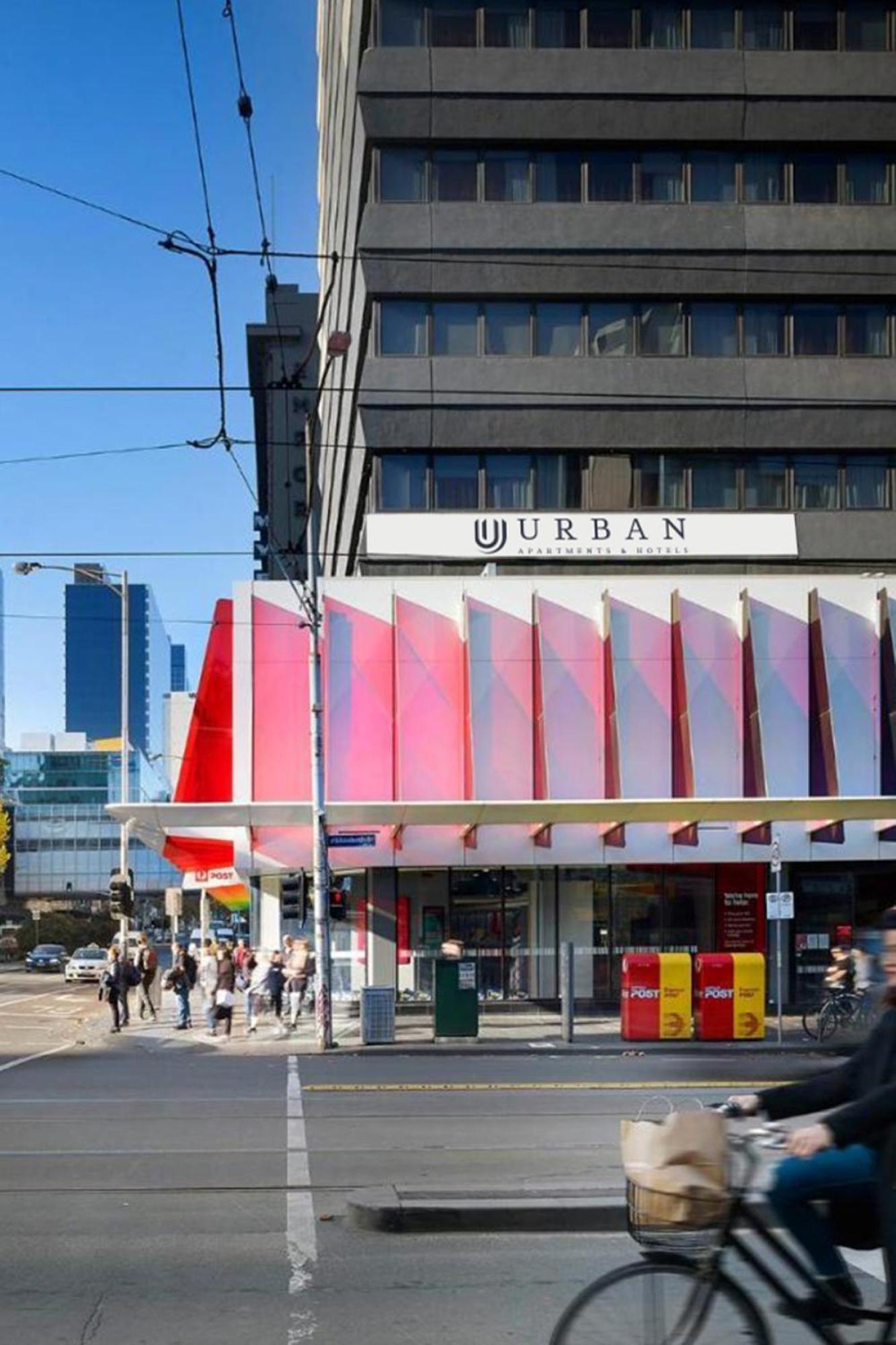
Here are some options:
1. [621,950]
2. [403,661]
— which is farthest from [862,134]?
[621,950]

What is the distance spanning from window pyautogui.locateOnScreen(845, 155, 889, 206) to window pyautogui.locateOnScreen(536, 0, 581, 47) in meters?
6.58

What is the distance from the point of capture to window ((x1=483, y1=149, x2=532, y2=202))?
3666cm

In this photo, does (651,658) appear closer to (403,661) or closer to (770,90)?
(403,661)

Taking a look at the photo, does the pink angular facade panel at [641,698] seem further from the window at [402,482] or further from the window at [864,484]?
the window at [864,484]

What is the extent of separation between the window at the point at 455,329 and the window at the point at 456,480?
7.39 feet

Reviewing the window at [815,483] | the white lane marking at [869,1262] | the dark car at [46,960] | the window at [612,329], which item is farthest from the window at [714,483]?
the dark car at [46,960]

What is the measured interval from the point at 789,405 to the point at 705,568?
13.1ft

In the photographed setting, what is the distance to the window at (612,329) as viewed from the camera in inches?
1444

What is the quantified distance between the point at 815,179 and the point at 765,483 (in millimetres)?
6778

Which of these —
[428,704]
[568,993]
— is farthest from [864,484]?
[568,993]

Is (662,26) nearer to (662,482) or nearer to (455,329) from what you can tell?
(455,329)

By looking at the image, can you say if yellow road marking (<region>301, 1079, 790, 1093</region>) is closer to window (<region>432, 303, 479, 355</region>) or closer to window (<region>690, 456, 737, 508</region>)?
window (<region>690, 456, 737, 508</region>)

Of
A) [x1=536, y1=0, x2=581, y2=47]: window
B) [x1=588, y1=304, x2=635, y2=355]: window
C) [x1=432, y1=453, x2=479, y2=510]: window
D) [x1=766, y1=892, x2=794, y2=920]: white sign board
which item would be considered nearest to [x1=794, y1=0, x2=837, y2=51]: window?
[x1=536, y1=0, x2=581, y2=47]: window

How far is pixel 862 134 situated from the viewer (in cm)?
3691
